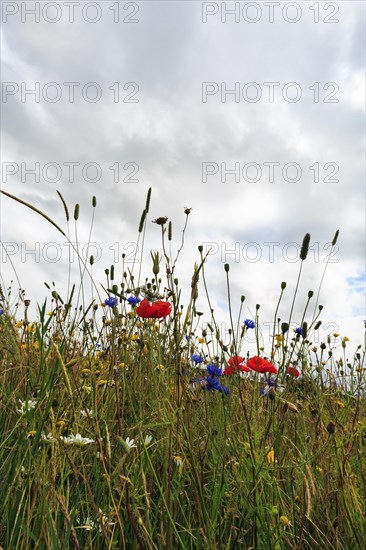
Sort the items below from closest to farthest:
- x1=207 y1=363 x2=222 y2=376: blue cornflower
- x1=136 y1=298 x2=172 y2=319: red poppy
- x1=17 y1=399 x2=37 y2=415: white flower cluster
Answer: x1=17 y1=399 x2=37 y2=415: white flower cluster
x1=136 y1=298 x2=172 y2=319: red poppy
x1=207 y1=363 x2=222 y2=376: blue cornflower

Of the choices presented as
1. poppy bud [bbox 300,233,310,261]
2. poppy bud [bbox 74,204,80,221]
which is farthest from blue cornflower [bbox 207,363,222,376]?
poppy bud [bbox 74,204,80,221]

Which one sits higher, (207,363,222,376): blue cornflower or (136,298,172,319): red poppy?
(136,298,172,319): red poppy

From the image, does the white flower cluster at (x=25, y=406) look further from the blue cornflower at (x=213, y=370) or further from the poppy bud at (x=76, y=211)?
the blue cornflower at (x=213, y=370)

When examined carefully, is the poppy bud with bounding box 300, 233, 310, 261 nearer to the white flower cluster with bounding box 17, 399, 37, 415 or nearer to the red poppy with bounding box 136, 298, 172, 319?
the red poppy with bounding box 136, 298, 172, 319

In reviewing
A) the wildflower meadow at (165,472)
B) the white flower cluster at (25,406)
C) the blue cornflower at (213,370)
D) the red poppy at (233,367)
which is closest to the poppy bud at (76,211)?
the wildflower meadow at (165,472)

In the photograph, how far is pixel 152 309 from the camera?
6.53 ft

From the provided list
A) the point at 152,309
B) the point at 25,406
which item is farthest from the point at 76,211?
the point at 25,406

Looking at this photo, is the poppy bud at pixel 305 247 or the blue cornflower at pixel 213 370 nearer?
the poppy bud at pixel 305 247

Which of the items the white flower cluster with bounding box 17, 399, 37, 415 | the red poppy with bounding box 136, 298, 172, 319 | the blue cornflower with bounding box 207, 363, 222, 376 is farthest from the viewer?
the blue cornflower with bounding box 207, 363, 222, 376

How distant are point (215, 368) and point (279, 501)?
0.87m

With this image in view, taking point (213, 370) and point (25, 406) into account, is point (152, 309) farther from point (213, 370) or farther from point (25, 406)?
point (25, 406)

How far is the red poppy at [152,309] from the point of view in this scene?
193 centimetres

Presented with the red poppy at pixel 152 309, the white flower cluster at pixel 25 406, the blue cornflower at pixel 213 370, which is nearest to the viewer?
the white flower cluster at pixel 25 406

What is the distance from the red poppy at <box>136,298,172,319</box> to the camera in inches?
76.2
